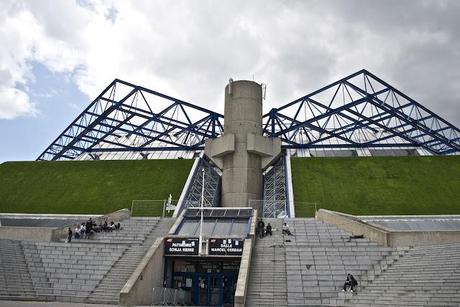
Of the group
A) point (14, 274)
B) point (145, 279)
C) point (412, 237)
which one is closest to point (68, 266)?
point (14, 274)

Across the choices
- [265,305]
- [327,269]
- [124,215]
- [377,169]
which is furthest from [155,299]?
[377,169]

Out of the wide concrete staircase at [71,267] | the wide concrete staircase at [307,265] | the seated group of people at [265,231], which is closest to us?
the wide concrete staircase at [307,265]

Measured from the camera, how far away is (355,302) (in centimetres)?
2178

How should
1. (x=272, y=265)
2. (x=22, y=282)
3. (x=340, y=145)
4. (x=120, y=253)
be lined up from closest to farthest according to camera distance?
1. (x=22, y=282)
2. (x=272, y=265)
3. (x=120, y=253)
4. (x=340, y=145)

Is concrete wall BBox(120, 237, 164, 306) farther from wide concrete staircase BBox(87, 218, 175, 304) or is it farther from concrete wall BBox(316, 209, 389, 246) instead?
concrete wall BBox(316, 209, 389, 246)

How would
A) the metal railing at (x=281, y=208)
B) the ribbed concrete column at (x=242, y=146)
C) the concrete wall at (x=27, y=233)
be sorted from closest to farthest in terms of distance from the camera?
the concrete wall at (x=27, y=233) < the metal railing at (x=281, y=208) < the ribbed concrete column at (x=242, y=146)

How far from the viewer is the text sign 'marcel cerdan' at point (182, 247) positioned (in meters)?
30.3

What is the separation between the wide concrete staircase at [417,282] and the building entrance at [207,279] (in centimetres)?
1108

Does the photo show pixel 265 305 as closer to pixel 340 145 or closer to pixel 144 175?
pixel 144 175

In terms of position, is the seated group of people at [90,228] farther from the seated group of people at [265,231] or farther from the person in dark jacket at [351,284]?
the person in dark jacket at [351,284]

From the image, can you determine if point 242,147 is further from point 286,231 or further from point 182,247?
point 182,247

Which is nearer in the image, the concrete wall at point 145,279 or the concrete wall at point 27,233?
the concrete wall at point 145,279

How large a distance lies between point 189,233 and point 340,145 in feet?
126

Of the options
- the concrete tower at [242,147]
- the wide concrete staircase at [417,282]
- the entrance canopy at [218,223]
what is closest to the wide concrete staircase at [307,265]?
the wide concrete staircase at [417,282]
